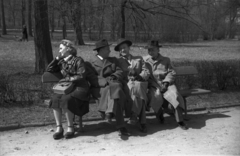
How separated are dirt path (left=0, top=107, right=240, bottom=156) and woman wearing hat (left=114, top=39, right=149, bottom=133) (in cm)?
28


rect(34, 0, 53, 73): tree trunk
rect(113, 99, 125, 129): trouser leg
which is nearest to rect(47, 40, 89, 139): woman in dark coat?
rect(113, 99, 125, 129): trouser leg

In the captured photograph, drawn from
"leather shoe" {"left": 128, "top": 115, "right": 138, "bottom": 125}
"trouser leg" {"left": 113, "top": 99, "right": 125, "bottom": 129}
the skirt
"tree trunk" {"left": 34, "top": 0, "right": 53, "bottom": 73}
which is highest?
"tree trunk" {"left": 34, "top": 0, "right": 53, "bottom": 73}

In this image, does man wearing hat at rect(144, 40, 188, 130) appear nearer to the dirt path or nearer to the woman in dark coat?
the dirt path

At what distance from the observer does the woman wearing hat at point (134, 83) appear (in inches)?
203

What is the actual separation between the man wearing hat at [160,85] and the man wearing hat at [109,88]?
2.13 feet

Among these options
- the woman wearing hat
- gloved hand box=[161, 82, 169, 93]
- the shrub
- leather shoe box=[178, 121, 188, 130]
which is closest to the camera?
the woman wearing hat

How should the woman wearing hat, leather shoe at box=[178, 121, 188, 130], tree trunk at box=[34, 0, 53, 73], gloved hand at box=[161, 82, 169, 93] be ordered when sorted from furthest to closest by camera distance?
tree trunk at box=[34, 0, 53, 73]
gloved hand at box=[161, 82, 169, 93]
leather shoe at box=[178, 121, 188, 130]
the woman wearing hat

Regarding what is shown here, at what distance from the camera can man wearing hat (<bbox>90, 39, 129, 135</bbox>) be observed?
4898mm

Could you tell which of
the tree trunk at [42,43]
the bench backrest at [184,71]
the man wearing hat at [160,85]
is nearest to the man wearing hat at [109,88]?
the man wearing hat at [160,85]

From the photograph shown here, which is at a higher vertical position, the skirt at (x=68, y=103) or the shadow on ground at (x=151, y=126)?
the skirt at (x=68, y=103)

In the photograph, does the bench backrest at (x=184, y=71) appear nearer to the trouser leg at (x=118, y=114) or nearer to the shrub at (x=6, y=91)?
the trouser leg at (x=118, y=114)

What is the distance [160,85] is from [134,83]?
58cm

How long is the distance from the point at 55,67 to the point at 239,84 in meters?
4.76

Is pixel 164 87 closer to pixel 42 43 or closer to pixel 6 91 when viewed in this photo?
pixel 6 91
